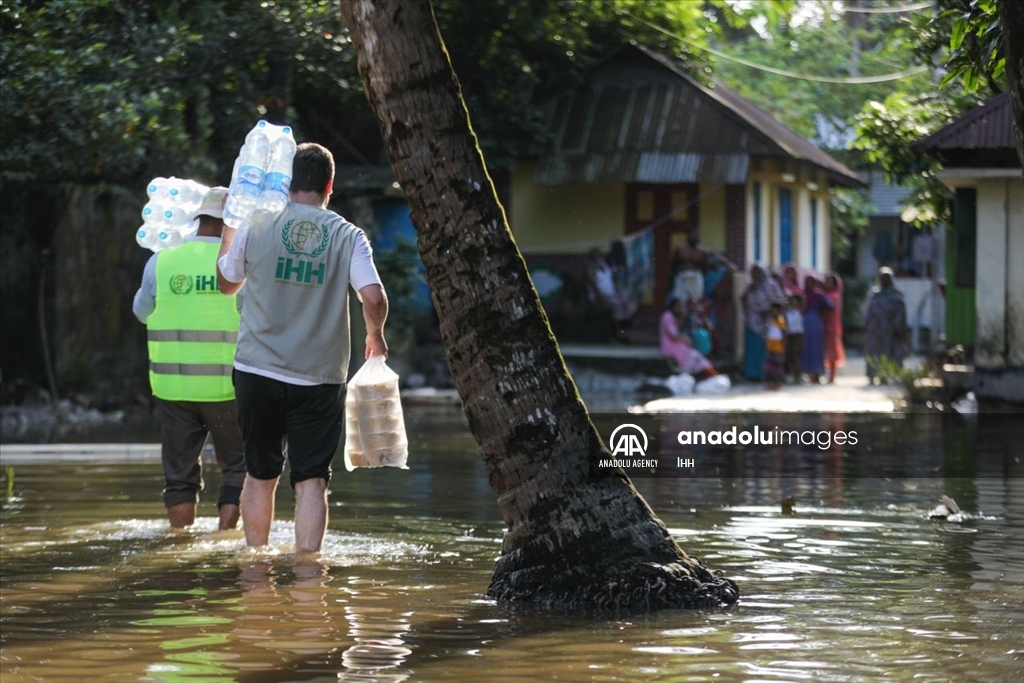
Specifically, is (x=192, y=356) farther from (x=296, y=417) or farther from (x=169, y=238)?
(x=296, y=417)

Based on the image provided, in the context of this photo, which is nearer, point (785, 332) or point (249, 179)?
point (249, 179)

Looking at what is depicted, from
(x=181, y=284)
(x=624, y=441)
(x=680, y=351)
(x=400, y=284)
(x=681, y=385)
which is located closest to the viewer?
(x=624, y=441)

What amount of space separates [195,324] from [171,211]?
719 mm

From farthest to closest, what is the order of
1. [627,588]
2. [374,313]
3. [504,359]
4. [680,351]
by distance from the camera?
[680,351] → [374,313] → [504,359] → [627,588]

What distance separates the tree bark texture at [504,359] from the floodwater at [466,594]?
27 centimetres

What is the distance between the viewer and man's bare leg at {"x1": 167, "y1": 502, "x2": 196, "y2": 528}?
9.37 m

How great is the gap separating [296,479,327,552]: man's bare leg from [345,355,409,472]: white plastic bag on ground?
31 centimetres

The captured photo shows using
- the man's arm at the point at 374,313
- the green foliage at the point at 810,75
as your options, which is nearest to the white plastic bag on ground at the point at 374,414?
the man's arm at the point at 374,313

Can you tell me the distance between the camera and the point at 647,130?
28.5 m

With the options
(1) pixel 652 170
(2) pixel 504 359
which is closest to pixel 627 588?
(2) pixel 504 359

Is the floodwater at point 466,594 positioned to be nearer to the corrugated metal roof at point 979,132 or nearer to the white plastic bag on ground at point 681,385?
the corrugated metal roof at point 979,132

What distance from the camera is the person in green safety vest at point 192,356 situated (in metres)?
9.19

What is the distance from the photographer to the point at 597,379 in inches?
1011

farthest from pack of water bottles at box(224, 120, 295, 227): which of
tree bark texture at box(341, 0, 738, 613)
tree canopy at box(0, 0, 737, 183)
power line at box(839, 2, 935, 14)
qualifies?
power line at box(839, 2, 935, 14)
